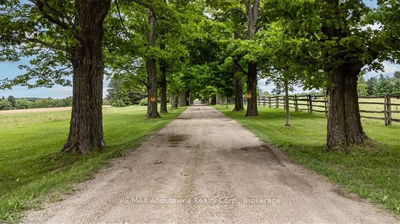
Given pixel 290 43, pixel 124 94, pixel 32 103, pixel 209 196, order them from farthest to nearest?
pixel 32 103 → pixel 124 94 → pixel 290 43 → pixel 209 196

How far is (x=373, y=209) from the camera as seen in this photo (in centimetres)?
439

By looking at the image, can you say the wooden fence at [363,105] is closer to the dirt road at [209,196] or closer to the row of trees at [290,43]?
the row of trees at [290,43]

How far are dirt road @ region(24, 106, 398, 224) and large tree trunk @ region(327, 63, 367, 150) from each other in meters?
2.30

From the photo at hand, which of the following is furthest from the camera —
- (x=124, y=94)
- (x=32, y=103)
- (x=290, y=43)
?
(x=32, y=103)

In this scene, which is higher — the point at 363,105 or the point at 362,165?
the point at 363,105

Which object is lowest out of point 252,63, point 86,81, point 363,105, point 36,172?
point 36,172

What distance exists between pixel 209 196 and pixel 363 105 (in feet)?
106

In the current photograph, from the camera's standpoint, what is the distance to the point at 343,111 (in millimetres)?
9102

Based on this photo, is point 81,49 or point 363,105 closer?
point 81,49

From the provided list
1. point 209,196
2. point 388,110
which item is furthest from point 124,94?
point 209,196

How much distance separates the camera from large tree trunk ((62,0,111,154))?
946 cm

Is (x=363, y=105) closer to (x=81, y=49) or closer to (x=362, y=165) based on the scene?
(x=362, y=165)

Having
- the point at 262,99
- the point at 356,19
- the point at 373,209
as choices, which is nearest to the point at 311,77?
the point at 356,19

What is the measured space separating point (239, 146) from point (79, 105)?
4.89m
